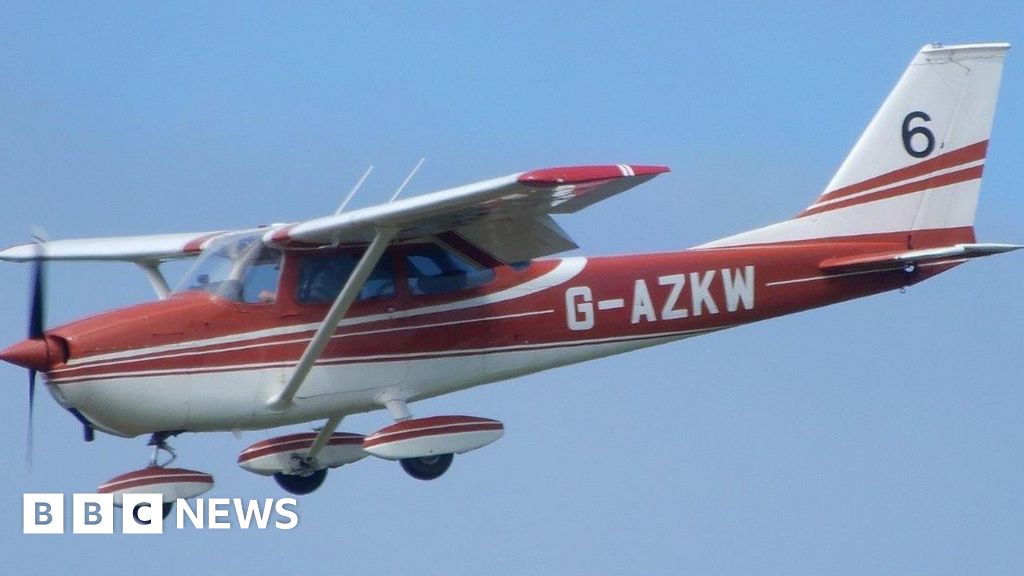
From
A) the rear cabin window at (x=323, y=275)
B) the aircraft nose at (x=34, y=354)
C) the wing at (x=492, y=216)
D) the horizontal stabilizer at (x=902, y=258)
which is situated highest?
the wing at (x=492, y=216)

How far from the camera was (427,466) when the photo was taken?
16.1m

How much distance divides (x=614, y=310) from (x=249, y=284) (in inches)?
133

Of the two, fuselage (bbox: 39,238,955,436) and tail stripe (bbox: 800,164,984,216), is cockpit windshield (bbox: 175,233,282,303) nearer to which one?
fuselage (bbox: 39,238,955,436)

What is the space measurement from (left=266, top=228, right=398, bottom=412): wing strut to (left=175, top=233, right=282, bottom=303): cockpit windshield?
56 cm

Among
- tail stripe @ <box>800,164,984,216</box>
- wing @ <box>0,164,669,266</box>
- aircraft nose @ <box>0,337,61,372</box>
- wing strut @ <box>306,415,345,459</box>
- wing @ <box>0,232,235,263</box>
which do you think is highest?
tail stripe @ <box>800,164,984,216</box>

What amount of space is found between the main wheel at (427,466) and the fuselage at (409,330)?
0.54m

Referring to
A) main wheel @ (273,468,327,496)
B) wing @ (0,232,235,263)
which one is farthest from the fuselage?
wing @ (0,232,235,263)

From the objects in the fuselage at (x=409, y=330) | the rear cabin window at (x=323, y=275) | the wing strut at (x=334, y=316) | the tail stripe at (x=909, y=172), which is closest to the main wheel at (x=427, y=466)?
the fuselage at (x=409, y=330)

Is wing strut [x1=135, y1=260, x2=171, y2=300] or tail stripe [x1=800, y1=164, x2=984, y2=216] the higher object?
tail stripe [x1=800, y1=164, x2=984, y2=216]

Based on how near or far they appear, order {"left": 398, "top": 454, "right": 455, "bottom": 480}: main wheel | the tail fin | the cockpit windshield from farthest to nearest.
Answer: the tail fin → {"left": 398, "top": 454, "right": 455, "bottom": 480}: main wheel → the cockpit windshield

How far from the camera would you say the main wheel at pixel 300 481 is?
1697cm

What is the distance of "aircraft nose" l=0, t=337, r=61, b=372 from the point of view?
1471 centimetres

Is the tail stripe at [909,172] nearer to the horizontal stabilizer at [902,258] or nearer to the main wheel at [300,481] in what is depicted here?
the horizontal stabilizer at [902,258]

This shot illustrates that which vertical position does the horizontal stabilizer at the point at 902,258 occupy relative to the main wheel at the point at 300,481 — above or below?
above
